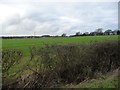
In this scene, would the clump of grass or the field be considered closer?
the clump of grass

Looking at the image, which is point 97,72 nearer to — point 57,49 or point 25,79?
point 57,49

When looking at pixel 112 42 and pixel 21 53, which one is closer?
pixel 21 53

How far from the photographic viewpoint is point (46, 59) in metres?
18.2

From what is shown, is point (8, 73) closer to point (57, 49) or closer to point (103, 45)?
point (57, 49)

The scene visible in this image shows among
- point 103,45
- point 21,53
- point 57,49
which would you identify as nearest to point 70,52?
point 57,49

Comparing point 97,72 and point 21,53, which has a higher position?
point 21,53

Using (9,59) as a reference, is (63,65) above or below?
below

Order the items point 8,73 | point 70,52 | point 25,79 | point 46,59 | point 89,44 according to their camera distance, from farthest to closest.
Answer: point 89,44
point 70,52
point 46,59
point 25,79
point 8,73

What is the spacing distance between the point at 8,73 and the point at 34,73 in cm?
223

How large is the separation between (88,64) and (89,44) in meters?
1.30

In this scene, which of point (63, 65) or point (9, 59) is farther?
point (63, 65)

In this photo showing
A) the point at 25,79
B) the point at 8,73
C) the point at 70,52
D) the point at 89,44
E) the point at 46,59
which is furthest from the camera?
the point at 89,44

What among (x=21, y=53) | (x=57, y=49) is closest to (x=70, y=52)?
(x=57, y=49)

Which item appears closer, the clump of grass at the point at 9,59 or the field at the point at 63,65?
the clump of grass at the point at 9,59
